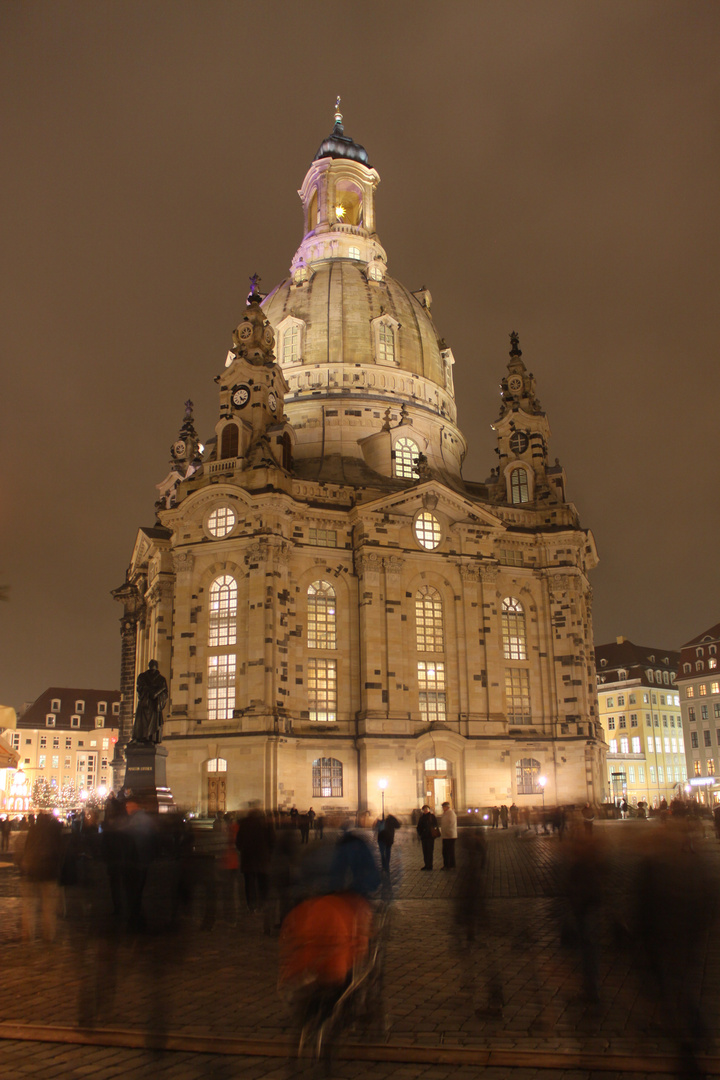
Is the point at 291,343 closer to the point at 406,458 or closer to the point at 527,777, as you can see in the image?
the point at 406,458

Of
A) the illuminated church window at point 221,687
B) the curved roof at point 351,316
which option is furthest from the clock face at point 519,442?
the illuminated church window at point 221,687

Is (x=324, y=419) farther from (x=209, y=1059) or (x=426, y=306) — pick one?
(x=209, y=1059)

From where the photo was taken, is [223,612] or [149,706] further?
[223,612]

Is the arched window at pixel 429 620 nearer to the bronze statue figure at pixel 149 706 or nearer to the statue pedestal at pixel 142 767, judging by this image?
the bronze statue figure at pixel 149 706

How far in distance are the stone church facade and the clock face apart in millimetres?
101

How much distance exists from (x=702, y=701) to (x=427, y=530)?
5123 centimetres

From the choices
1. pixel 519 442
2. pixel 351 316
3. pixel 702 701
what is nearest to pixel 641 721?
pixel 702 701

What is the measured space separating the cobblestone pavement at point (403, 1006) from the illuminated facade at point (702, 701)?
8334cm

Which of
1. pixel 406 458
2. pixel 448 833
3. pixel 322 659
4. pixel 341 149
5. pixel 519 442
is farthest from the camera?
pixel 341 149

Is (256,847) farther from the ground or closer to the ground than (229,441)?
closer to the ground

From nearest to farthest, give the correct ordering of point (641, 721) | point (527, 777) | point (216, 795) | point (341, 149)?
point (216, 795) → point (527, 777) → point (341, 149) → point (641, 721)

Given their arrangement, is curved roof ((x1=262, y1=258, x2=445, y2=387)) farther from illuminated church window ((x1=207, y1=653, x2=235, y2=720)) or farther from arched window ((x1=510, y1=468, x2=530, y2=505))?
illuminated church window ((x1=207, y1=653, x2=235, y2=720))

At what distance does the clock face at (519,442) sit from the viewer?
6581cm

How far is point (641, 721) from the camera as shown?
103 meters
